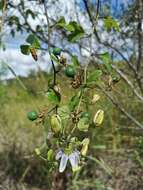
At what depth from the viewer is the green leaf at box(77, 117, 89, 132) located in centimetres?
108

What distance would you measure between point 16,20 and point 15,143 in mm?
2013

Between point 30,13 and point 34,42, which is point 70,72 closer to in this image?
point 34,42

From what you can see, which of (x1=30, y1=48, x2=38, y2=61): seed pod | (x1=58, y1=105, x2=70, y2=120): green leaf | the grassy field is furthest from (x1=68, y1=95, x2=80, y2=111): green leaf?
the grassy field

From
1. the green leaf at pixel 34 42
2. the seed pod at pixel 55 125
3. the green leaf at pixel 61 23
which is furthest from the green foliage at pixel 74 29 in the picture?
the seed pod at pixel 55 125

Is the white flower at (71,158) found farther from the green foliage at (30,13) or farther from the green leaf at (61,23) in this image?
the green foliage at (30,13)

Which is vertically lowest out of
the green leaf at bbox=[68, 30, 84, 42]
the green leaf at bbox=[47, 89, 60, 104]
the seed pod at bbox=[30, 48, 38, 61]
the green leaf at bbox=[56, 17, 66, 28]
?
the green leaf at bbox=[47, 89, 60, 104]

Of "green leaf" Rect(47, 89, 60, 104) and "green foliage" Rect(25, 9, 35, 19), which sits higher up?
"green leaf" Rect(47, 89, 60, 104)

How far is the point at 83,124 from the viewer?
1.08 m

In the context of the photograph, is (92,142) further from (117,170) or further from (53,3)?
(53,3)

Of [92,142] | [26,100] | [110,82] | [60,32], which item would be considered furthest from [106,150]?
[110,82]

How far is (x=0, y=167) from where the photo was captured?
4.23m

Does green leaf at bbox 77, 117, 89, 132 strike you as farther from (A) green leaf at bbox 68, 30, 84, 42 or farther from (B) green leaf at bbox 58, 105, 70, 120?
(A) green leaf at bbox 68, 30, 84, 42

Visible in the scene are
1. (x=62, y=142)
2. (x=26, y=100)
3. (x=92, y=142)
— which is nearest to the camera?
(x=62, y=142)

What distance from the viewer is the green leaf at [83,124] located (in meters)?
1.08
